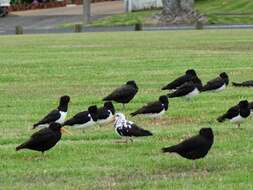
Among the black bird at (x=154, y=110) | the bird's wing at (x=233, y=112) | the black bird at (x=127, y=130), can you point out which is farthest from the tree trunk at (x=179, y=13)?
the black bird at (x=127, y=130)

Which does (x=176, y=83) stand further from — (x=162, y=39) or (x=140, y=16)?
(x=140, y=16)

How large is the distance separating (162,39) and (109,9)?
43000 mm

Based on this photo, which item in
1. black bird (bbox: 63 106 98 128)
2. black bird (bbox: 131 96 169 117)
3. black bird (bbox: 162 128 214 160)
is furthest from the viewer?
black bird (bbox: 131 96 169 117)

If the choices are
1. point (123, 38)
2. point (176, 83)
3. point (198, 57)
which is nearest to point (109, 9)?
point (123, 38)

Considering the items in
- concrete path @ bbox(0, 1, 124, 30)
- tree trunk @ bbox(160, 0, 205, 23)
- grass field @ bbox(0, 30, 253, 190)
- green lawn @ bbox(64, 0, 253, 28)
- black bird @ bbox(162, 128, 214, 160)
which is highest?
black bird @ bbox(162, 128, 214, 160)

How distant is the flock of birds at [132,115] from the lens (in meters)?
12.1

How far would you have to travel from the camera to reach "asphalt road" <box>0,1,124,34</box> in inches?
2904

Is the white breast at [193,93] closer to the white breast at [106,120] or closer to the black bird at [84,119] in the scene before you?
the white breast at [106,120]

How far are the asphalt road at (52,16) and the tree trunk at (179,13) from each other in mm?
8620

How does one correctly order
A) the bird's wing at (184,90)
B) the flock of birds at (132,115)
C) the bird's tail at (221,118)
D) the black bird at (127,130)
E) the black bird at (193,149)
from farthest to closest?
1. the bird's wing at (184,90)
2. the bird's tail at (221,118)
3. the black bird at (127,130)
4. the flock of birds at (132,115)
5. the black bird at (193,149)

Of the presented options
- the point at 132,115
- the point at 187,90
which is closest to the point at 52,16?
the point at 187,90

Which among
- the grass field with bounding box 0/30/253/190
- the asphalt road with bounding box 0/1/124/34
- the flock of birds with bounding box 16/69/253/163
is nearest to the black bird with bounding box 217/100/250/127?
the flock of birds with bounding box 16/69/253/163

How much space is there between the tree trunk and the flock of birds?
44.9 m

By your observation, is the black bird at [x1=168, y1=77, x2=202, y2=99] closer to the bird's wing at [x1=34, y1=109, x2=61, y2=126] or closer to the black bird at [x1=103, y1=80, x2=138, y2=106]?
the black bird at [x1=103, y1=80, x2=138, y2=106]
